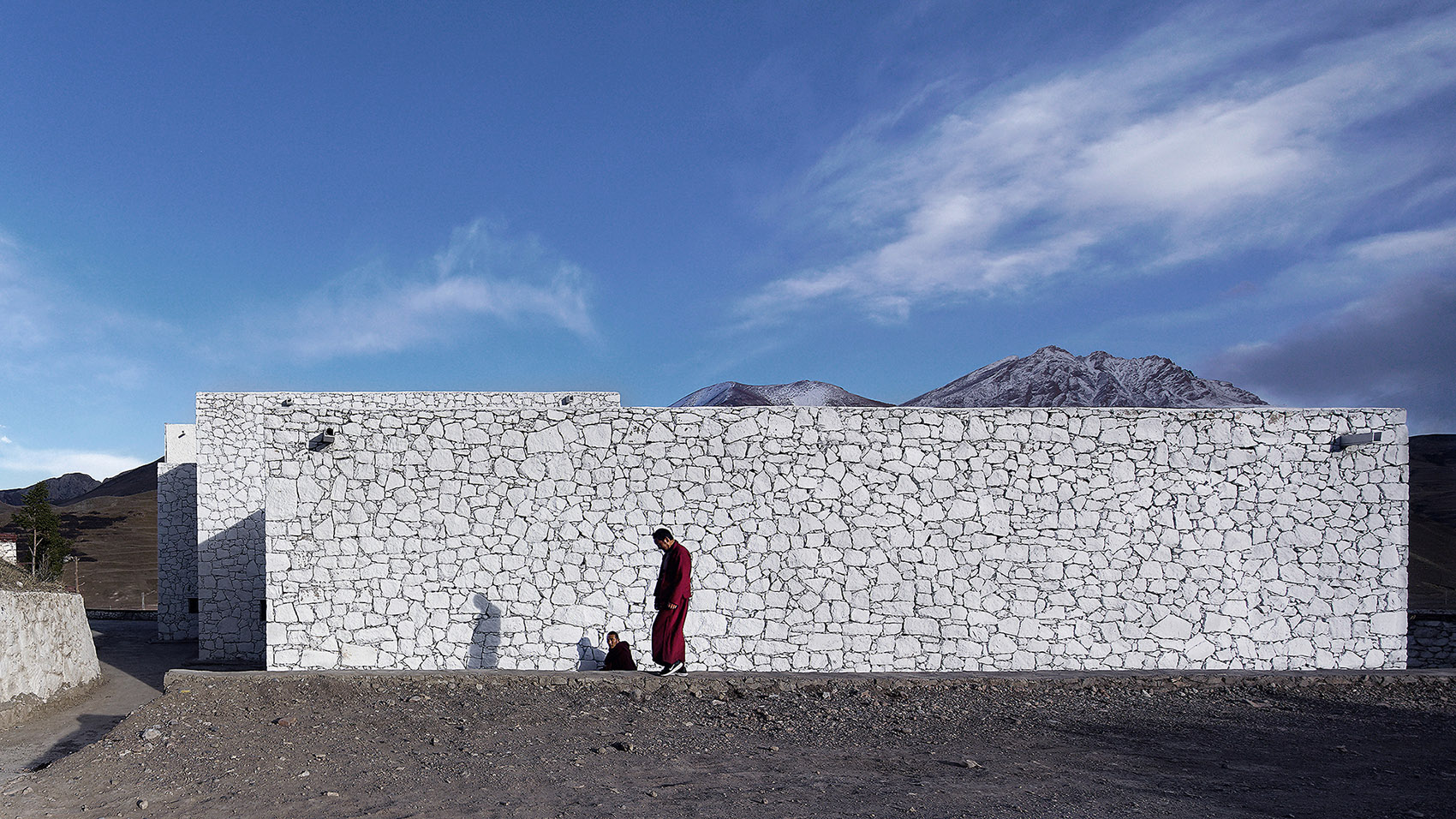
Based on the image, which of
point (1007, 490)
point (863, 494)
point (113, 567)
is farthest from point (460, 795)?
point (113, 567)

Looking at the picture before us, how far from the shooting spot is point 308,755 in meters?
6.20

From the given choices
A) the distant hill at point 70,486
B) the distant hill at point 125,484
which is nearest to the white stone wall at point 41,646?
the distant hill at point 125,484

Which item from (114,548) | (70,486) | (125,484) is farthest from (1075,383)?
(70,486)

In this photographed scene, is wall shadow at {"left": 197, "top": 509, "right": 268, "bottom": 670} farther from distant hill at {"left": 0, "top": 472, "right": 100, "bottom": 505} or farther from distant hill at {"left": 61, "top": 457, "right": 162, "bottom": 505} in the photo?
distant hill at {"left": 0, "top": 472, "right": 100, "bottom": 505}

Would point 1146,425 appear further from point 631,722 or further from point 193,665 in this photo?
point 193,665

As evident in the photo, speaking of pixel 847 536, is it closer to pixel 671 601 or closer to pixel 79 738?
pixel 671 601

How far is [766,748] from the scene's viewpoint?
6.11m

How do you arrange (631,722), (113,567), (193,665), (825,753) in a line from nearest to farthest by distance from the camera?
(825,753) → (631,722) → (193,665) → (113,567)

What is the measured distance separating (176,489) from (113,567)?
2975 cm

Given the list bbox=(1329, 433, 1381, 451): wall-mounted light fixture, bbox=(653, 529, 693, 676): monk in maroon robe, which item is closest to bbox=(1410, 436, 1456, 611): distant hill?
bbox=(1329, 433, 1381, 451): wall-mounted light fixture

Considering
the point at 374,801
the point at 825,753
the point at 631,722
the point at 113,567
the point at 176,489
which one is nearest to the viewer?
the point at 374,801

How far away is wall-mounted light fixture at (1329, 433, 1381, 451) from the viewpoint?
371 inches

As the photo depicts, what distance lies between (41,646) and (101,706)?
1013 millimetres

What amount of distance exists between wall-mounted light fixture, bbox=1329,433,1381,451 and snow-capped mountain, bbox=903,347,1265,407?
66.2ft
